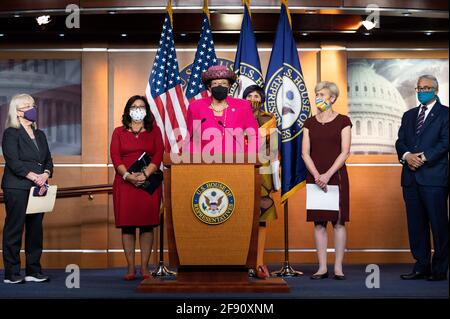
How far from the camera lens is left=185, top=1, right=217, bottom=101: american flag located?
8008 millimetres

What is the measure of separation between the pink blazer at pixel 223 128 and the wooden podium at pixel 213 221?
0.30m

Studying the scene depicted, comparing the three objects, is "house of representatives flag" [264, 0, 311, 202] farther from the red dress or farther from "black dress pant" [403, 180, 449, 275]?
the red dress

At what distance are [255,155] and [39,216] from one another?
7.76 ft

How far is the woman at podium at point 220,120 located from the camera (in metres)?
6.38

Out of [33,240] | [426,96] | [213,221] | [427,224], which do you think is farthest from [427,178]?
[33,240]

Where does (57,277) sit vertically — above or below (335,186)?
below

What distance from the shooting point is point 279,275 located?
25.5 ft

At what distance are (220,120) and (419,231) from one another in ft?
7.36

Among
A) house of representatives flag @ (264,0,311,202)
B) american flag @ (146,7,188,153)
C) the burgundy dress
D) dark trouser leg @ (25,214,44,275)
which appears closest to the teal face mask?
the burgundy dress

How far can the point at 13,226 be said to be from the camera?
7223 millimetres

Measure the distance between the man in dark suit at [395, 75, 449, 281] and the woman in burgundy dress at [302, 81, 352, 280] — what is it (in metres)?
0.66
